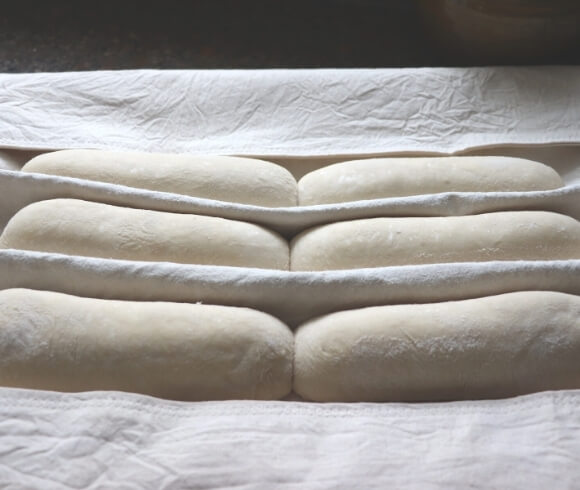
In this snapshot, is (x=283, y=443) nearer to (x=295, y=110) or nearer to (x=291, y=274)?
(x=291, y=274)

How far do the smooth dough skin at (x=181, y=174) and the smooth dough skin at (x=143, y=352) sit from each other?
278 millimetres

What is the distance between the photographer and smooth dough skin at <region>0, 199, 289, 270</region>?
895 mm

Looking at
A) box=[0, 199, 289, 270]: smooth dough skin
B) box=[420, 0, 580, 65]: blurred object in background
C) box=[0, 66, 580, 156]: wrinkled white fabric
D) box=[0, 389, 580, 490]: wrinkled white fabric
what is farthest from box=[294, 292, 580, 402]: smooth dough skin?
box=[420, 0, 580, 65]: blurred object in background

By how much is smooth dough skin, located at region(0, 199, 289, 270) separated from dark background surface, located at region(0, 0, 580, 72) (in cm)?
82

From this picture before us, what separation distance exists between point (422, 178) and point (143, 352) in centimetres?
57

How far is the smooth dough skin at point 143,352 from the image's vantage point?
0.75m

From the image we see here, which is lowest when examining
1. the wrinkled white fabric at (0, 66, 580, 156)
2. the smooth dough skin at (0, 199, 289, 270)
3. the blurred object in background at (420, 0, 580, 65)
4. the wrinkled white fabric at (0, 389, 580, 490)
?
the wrinkled white fabric at (0, 389, 580, 490)

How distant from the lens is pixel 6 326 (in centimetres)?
77

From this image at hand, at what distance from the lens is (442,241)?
904 mm

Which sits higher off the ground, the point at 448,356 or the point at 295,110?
the point at 295,110

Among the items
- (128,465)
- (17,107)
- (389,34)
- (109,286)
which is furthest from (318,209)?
(389,34)

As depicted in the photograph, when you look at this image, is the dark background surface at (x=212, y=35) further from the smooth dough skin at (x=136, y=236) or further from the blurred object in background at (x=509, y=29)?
the smooth dough skin at (x=136, y=236)

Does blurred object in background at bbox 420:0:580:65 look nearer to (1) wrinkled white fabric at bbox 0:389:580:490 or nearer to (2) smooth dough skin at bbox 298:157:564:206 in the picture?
(2) smooth dough skin at bbox 298:157:564:206

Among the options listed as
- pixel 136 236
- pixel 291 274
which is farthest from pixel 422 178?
pixel 136 236
